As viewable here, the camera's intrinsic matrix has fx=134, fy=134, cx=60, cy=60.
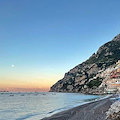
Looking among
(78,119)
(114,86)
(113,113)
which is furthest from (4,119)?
(114,86)

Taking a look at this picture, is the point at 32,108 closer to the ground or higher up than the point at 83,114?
closer to the ground

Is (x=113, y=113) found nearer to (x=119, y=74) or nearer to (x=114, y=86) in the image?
(x=114, y=86)

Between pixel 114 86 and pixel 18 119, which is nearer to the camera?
pixel 18 119

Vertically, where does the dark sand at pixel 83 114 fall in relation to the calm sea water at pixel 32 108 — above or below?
above

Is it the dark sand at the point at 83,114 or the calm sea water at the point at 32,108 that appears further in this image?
the calm sea water at the point at 32,108

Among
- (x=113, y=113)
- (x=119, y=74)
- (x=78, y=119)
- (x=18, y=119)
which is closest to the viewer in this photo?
(x=113, y=113)

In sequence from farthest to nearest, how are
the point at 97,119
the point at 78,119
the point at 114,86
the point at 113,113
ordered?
1. the point at 114,86
2. the point at 78,119
3. the point at 97,119
4. the point at 113,113

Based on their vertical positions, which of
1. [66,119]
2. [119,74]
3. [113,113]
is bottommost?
[66,119]

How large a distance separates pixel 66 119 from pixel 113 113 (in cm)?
966

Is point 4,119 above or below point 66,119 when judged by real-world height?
A: below

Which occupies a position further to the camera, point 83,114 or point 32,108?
point 32,108

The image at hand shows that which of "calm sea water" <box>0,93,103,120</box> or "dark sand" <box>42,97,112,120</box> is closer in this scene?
"dark sand" <box>42,97,112,120</box>

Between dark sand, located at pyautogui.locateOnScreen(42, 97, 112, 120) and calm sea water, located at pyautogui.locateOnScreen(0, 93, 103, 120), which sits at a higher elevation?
dark sand, located at pyautogui.locateOnScreen(42, 97, 112, 120)

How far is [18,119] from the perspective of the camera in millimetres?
31609
